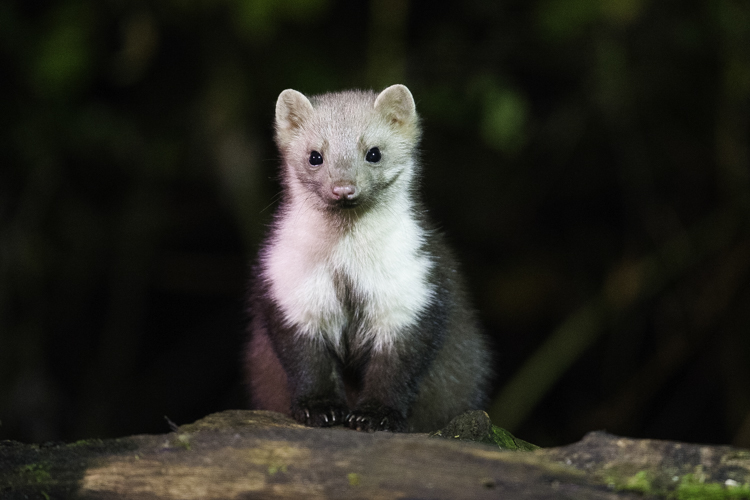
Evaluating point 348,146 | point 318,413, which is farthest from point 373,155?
point 318,413

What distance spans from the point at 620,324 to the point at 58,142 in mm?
4100

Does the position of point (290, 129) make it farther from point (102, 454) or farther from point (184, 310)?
point (184, 310)

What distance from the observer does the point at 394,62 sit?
5113 mm

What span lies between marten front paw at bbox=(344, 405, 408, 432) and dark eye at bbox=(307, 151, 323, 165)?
98 centimetres

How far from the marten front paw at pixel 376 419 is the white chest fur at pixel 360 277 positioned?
0.26m

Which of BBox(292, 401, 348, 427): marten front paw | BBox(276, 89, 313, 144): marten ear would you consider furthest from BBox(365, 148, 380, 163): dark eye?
BBox(292, 401, 348, 427): marten front paw

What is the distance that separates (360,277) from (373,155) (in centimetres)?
50

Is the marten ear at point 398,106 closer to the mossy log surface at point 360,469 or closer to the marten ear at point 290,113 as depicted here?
the marten ear at point 290,113

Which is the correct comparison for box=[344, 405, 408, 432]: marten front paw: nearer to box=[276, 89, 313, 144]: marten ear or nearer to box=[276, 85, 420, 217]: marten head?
box=[276, 85, 420, 217]: marten head

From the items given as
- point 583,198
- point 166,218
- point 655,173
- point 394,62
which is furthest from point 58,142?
point 655,173

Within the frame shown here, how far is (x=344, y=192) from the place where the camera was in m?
2.90

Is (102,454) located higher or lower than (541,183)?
lower

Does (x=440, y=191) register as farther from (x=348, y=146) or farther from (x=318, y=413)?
(x=318, y=413)

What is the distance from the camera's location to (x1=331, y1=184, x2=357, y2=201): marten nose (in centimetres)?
291
